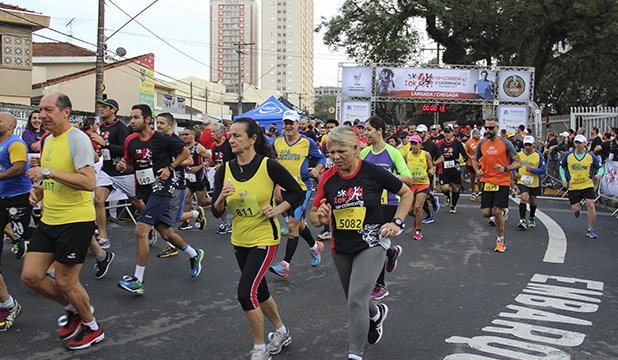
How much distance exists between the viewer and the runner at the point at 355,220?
3.49 m

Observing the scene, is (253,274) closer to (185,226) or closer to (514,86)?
(185,226)

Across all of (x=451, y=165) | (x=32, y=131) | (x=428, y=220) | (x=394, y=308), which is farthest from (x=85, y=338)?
(x=451, y=165)

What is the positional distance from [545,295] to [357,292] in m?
3.16

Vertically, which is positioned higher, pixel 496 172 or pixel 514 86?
pixel 514 86

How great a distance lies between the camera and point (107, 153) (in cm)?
732

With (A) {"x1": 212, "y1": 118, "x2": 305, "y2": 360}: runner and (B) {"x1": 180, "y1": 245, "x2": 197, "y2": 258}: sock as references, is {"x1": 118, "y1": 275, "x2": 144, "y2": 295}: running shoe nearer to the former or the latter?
(B) {"x1": 180, "y1": 245, "x2": 197, "y2": 258}: sock

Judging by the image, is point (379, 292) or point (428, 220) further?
point (428, 220)

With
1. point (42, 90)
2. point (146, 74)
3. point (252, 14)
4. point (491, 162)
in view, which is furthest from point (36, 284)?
point (252, 14)

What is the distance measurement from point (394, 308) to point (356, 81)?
20.7 m

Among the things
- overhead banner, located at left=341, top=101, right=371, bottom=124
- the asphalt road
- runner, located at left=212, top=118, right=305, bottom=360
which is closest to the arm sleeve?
runner, located at left=212, top=118, right=305, bottom=360

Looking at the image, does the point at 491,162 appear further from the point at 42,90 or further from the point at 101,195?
the point at 42,90

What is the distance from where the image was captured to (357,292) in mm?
3477

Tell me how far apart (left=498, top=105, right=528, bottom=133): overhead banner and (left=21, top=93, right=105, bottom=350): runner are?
23717 millimetres

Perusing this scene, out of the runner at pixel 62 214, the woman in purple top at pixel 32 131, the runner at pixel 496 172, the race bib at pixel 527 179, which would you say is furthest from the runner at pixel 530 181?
the woman in purple top at pixel 32 131
